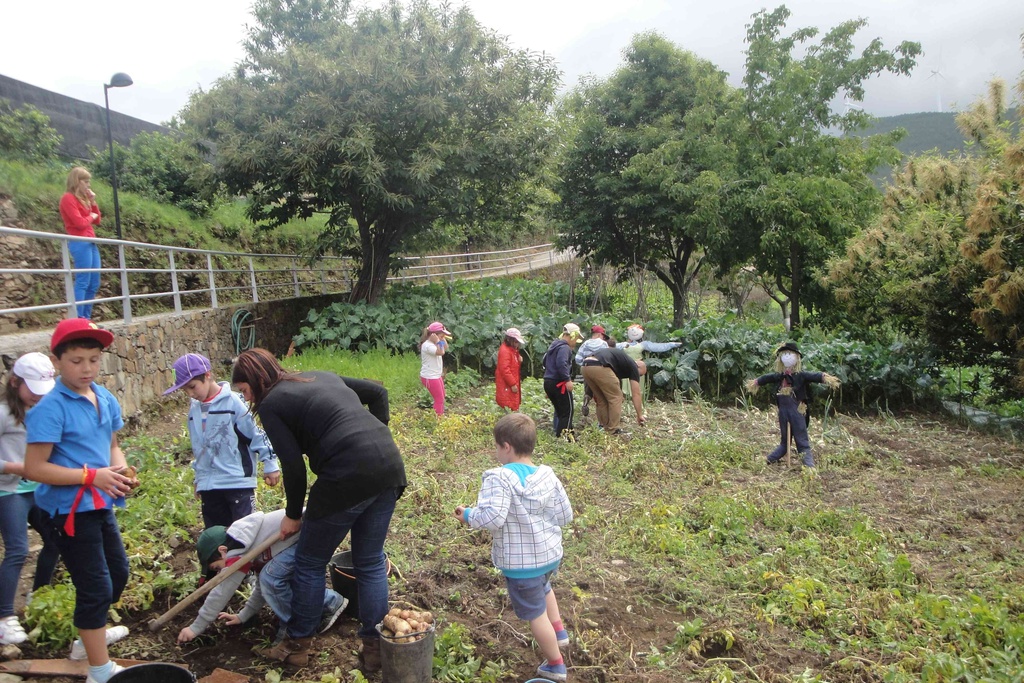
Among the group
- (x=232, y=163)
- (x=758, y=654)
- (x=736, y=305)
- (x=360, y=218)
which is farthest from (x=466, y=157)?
(x=736, y=305)

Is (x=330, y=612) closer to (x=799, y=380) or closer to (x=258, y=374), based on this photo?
(x=258, y=374)

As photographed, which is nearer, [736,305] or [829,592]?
[829,592]

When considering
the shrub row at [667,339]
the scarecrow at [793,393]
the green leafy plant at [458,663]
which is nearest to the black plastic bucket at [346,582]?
the green leafy plant at [458,663]

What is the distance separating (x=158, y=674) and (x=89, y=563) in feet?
1.87

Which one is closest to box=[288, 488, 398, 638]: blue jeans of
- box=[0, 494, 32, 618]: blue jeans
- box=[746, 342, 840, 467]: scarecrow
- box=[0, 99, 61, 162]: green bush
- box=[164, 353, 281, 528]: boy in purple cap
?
box=[164, 353, 281, 528]: boy in purple cap

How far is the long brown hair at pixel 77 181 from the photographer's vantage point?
7.87 meters

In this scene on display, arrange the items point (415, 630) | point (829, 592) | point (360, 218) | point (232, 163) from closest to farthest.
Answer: point (415, 630) < point (829, 592) < point (232, 163) < point (360, 218)

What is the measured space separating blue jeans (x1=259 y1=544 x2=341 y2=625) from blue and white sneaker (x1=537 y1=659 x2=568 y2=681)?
44.3 inches

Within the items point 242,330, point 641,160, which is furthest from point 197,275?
point 641,160

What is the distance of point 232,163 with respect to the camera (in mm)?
13102

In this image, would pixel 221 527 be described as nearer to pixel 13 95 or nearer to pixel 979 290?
pixel 979 290

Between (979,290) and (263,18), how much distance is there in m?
18.8

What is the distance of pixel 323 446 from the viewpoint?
3.33 m

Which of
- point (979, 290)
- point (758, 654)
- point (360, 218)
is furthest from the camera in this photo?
point (360, 218)
